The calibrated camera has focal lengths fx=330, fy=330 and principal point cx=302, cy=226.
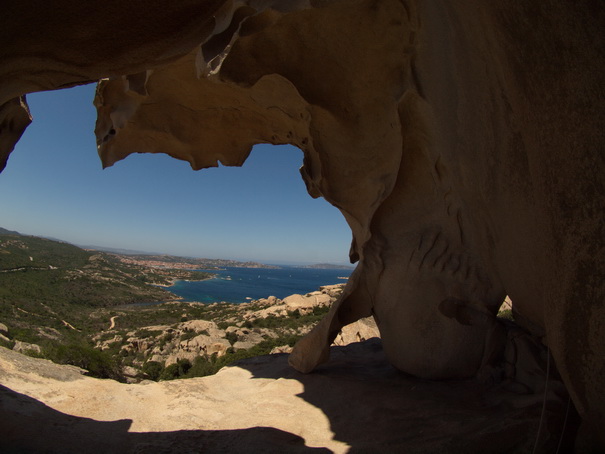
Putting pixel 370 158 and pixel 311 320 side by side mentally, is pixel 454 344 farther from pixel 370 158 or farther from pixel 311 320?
pixel 311 320

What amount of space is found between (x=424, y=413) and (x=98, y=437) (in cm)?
321

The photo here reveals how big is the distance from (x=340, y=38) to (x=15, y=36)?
9.61 feet

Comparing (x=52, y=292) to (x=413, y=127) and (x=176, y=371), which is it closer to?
(x=176, y=371)

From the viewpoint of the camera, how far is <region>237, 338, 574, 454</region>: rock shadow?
8.87ft

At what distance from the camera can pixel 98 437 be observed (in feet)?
10.1

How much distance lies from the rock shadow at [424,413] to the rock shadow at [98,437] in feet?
2.30

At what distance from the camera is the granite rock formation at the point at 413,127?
1599 mm

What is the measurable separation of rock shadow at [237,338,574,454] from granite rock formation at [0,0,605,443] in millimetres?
335

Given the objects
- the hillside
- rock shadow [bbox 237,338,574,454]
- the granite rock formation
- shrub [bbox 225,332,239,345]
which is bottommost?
the hillside

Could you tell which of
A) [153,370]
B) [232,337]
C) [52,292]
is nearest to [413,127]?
[153,370]

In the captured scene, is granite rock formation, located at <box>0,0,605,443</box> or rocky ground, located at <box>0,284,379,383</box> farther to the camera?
rocky ground, located at <box>0,284,379,383</box>

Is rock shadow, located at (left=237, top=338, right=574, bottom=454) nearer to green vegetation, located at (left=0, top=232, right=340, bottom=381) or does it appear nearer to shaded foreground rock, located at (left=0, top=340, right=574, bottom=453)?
shaded foreground rock, located at (left=0, top=340, right=574, bottom=453)

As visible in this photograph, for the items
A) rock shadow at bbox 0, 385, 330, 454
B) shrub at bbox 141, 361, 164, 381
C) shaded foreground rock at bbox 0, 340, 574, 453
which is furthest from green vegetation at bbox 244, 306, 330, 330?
rock shadow at bbox 0, 385, 330, 454

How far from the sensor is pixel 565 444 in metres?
2.40
